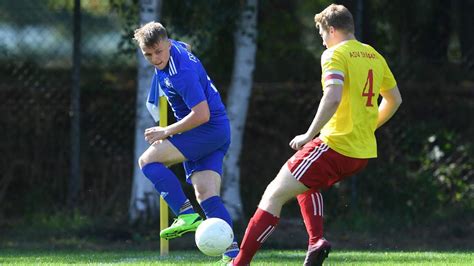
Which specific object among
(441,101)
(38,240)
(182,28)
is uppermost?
(182,28)

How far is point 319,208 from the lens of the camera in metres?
6.22

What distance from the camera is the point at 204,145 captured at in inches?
265

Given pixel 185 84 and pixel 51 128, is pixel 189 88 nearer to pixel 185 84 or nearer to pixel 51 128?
pixel 185 84

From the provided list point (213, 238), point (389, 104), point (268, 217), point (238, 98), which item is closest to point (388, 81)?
point (389, 104)

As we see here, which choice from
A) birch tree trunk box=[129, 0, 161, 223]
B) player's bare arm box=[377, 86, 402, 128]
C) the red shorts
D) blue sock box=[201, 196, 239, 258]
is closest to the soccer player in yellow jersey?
the red shorts

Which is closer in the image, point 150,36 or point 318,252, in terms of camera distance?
point 318,252

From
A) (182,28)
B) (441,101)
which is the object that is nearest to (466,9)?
(441,101)

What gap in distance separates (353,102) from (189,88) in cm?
112

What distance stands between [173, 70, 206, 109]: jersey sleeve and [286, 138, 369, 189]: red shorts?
83 centimetres

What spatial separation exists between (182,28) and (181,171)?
1642 mm

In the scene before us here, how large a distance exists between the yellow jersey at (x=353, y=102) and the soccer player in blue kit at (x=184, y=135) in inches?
37.4

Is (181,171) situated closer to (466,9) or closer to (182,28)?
(182,28)

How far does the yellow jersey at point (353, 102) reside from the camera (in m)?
5.99

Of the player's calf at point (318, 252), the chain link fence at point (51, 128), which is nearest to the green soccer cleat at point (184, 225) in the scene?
the player's calf at point (318, 252)
